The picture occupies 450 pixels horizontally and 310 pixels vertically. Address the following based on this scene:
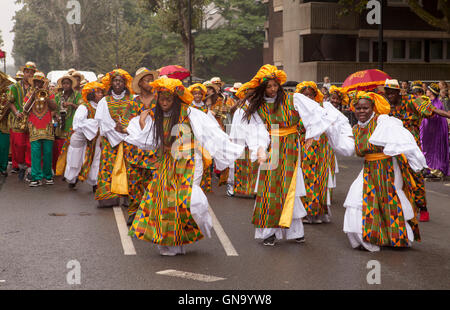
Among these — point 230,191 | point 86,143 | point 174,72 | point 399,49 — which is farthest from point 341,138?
point 399,49

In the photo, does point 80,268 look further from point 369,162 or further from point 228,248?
point 369,162

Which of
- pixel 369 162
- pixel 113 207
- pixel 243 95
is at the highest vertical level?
pixel 243 95

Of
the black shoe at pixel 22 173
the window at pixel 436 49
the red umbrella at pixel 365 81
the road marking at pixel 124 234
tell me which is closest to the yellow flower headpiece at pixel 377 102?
the red umbrella at pixel 365 81

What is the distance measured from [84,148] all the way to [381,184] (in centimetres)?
687

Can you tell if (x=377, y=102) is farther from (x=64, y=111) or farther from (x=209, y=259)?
(x=64, y=111)

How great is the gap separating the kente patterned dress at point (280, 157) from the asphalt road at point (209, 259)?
0.27m

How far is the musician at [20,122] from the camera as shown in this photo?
1474cm

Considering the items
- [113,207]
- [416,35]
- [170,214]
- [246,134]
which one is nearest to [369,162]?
[246,134]

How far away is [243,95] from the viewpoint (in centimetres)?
873

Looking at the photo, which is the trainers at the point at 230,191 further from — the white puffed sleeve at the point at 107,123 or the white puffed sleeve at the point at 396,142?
the white puffed sleeve at the point at 396,142

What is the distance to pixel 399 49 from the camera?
3953 cm

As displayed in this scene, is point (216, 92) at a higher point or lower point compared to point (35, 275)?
higher
